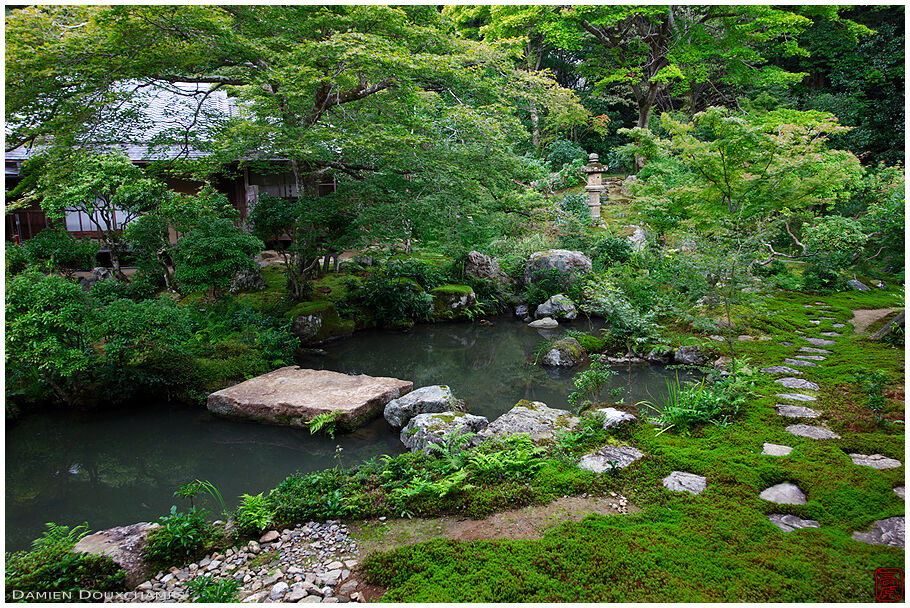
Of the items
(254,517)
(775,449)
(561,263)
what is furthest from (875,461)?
(561,263)

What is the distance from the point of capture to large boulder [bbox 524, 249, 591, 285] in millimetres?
12906

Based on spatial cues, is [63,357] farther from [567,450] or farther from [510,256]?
[510,256]

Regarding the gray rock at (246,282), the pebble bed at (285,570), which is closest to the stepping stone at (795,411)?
the pebble bed at (285,570)

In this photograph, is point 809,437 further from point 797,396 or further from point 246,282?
point 246,282

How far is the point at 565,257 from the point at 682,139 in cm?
454

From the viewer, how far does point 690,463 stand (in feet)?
13.6

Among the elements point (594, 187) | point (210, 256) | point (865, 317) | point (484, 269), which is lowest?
point (865, 317)

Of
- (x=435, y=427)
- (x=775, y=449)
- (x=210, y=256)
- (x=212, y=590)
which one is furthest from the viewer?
(x=210, y=256)

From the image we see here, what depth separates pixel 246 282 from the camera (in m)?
11.8

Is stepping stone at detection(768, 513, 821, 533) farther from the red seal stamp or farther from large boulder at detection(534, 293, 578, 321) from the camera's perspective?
large boulder at detection(534, 293, 578, 321)

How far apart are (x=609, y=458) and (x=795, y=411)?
2.30 meters

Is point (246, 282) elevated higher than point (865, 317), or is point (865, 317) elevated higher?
point (246, 282)

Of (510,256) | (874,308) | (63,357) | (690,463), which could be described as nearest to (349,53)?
(63,357)

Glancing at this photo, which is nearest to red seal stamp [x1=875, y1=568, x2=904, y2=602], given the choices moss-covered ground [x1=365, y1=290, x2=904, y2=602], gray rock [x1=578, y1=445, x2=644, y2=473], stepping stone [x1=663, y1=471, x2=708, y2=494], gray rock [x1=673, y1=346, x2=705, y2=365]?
moss-covered ground [x1=365, y1=290, x2=904, y2=602]
